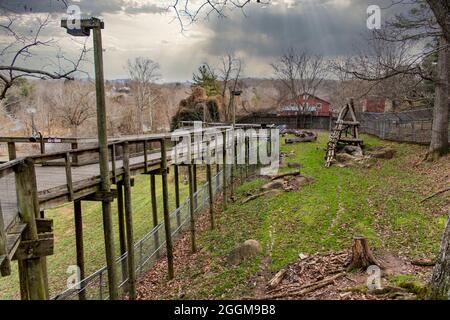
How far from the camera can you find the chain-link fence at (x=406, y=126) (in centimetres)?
1894

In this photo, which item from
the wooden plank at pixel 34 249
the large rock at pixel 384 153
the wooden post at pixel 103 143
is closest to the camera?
the wooden plank at pixel 34 249

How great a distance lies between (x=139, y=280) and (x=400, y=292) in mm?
7461

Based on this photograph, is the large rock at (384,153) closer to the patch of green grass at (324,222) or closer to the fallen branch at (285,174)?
the patch of green grass at (324,222)

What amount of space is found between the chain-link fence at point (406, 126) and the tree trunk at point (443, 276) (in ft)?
57.8

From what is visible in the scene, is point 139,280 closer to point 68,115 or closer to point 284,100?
point 68,115

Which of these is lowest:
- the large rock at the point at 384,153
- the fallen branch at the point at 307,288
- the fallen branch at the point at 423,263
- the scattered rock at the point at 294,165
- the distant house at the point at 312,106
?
the fallen branch at the point at 307,288

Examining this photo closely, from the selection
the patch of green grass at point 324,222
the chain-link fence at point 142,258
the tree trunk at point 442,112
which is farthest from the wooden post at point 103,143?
the tree trunk at point 442,112

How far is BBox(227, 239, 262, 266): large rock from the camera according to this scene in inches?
353

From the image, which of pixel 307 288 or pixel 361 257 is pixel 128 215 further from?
pixel 361 257

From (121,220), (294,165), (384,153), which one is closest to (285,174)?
(294,165)

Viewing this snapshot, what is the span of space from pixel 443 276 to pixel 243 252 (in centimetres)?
615

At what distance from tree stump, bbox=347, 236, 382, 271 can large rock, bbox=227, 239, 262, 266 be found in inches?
120

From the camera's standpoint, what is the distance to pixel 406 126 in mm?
21078
